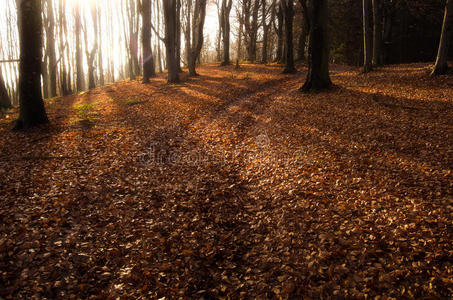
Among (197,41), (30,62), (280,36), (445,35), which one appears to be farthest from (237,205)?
(280,36)

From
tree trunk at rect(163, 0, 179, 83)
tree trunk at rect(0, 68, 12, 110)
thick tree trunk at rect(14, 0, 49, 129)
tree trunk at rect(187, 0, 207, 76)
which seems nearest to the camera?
thick tree trunk at rect(14, 0, 49, 129)

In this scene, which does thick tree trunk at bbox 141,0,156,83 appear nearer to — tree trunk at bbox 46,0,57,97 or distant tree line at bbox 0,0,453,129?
distant tree line at bbox 0,0,453,129

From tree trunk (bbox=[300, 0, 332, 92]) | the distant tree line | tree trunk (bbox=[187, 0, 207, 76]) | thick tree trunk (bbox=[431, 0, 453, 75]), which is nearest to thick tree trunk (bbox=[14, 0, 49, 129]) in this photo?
the distant tree line

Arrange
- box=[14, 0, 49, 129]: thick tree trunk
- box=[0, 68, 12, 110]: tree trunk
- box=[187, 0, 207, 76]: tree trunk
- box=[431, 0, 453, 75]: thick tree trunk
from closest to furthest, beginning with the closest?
box=[14, 0, 49, 129]: thick tree trunk
box=[431, 0, 453, 75]: thick tree trunk
box=[0, 68, 12, 110]: tree trunk
box=[187, 0, 207, 76]: tree trunk

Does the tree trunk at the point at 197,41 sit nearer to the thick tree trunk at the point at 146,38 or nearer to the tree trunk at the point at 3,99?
the thick tree trunk at the point at 146,38

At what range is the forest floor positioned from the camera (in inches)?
148

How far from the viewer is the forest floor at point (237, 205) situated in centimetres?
377

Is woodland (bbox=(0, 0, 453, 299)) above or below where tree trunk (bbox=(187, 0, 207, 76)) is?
below

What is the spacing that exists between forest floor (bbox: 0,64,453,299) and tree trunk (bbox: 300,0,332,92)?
3.11 meters

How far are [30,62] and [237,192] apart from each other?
9318 millimetres

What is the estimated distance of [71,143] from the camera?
8.70m

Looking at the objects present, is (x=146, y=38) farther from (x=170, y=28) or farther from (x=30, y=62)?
(x=30, y=62)

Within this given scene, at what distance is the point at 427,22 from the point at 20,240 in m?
28.6

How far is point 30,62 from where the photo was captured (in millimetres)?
9477
